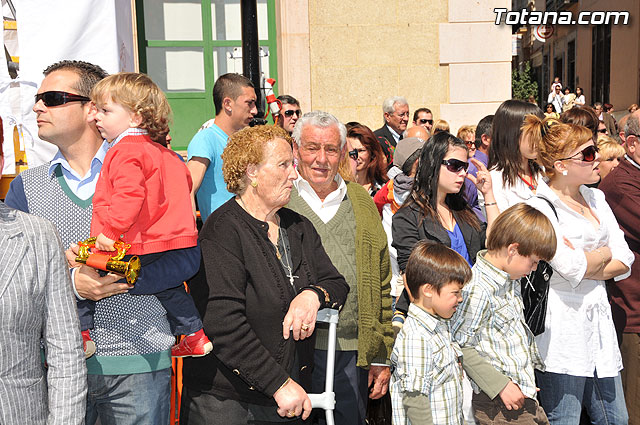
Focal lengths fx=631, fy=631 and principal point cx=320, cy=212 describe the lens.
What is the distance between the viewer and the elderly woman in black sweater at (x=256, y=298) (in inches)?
113

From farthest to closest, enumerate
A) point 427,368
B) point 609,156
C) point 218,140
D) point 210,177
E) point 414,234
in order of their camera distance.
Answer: point 609,156 < point 218,140 < point 210,177 < point 414,234 < point 427,368

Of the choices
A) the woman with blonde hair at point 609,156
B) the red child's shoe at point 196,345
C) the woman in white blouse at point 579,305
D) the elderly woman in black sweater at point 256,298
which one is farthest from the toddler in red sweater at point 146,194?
the woman with blonde hair at point 609,156

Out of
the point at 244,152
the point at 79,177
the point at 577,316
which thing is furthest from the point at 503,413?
the point at 79,177

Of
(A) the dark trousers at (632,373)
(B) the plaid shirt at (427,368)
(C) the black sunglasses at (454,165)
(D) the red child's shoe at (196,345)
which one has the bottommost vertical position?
(A) the dark trousers at (632,373)

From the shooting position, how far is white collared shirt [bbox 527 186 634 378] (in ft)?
13.2

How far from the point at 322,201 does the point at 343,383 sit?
3.70ft

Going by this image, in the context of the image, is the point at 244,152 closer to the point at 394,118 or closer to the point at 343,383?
the point at 343,383

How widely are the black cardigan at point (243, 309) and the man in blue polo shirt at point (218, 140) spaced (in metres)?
1.94

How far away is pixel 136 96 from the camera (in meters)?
2.96

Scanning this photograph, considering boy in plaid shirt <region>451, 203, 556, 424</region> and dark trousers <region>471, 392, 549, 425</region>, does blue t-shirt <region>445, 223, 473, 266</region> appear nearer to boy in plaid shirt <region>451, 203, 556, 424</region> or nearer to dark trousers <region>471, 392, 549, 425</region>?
boy in plaid shirt <region>451, 203, 556, 424</region>

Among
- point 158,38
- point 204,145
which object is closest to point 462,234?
point 204,145

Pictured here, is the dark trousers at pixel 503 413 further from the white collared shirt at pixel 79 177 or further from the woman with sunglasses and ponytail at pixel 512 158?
the white collared shirt at pixel 79 177

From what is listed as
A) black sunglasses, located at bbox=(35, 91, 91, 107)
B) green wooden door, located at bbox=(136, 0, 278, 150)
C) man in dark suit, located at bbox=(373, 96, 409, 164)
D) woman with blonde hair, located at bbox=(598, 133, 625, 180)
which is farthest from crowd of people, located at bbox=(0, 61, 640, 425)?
green wooden door, located at bbox=(136, 0, 278, 150)

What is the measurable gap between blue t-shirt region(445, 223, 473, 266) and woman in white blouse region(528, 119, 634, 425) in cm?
55
